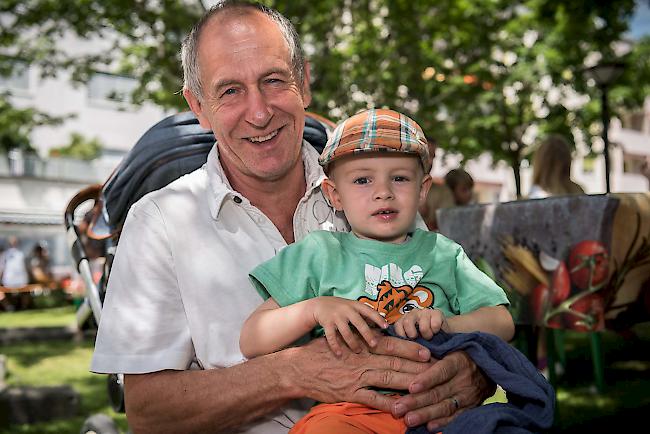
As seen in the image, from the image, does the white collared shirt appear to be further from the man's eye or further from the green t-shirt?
the man's eye

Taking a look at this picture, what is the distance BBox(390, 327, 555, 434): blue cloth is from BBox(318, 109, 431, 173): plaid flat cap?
53 cm

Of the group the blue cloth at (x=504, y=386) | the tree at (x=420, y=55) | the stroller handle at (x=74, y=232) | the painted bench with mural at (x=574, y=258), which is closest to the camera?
the blue cloth at (x=504, y=386)

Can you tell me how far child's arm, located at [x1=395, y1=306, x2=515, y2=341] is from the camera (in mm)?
1864

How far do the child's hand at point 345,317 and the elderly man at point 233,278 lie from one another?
111 millimetres

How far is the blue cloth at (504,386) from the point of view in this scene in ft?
5.63

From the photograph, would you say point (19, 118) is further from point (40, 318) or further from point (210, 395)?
point (210, 395)

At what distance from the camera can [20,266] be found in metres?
18.3

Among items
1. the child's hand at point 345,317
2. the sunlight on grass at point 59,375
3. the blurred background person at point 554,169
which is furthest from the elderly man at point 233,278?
the blurred background person at point 554,169

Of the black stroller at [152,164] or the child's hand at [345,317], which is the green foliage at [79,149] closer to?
the black stroller at [152,164]

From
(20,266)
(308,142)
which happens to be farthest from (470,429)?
(20,266)

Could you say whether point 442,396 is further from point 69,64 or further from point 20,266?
point 20,266

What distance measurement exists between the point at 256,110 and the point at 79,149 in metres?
28.7

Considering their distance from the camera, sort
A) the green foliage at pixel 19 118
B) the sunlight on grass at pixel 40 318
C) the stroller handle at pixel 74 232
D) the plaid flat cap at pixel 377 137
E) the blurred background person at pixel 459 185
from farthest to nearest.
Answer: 1. the green foliage at pixel 19 118
2. the sunlight on grass at pixel 40 318
3. the blurred background person at pixel 459 185
4. the stroller handle at pixel 74 232
5. the plaid flat cap at pixel 377 137

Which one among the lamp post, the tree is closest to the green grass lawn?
the lamp post
